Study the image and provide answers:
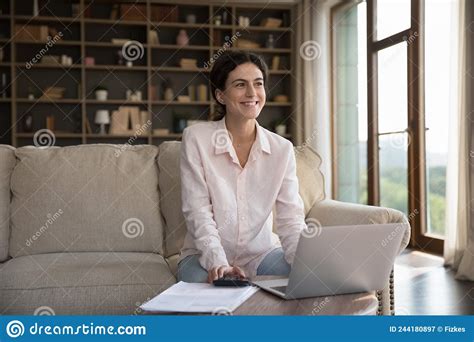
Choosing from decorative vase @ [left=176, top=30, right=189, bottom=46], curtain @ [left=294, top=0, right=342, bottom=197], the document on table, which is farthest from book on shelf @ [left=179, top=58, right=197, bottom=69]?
the document on table

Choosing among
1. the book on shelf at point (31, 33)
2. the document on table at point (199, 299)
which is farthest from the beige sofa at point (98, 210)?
the book on shelf at point (31, 33)

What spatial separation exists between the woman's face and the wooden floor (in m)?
1.32

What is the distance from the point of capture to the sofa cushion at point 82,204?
2.20m

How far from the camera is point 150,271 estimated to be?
1.93 metres

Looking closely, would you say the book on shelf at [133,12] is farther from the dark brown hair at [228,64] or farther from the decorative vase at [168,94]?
the dark brown hair at [228,64]

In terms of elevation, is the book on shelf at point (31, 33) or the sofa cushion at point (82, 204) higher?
the book on shelf at point (31, 33)

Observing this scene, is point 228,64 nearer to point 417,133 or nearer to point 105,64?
point 417,133

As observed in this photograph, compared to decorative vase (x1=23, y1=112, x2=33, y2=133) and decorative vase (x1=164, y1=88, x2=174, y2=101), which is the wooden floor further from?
decorative vase (x1=23, y1=112, x2=33, y2=133)

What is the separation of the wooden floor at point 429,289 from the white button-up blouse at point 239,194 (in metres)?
1.08

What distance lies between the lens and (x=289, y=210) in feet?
6.22

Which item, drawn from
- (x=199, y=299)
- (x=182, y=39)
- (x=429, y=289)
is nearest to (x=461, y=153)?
(x=429, y=289)

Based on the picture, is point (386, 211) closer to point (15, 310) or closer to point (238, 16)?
point (15, 310)

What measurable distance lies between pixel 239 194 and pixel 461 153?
2.43 metres

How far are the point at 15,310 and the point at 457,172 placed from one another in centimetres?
303
